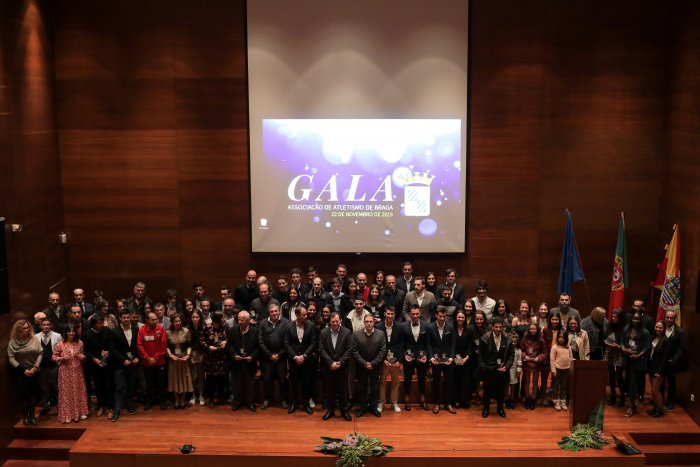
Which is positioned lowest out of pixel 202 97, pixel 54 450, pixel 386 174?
pixel 54 450

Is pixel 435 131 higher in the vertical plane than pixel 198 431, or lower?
higher

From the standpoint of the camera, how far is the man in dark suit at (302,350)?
32.1 ft

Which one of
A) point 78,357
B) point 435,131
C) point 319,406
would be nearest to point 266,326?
point 319,406

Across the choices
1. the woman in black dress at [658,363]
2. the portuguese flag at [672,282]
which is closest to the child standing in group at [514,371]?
the woman in black dress at [658,363]

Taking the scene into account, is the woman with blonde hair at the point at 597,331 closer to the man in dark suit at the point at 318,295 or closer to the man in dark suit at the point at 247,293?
the man in dark suit at the point at 318,295

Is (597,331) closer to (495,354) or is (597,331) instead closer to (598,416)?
(598,416)

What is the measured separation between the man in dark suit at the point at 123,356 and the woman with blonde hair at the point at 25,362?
85cm

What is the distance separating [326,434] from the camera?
941cm

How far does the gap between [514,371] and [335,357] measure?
2.11 metres

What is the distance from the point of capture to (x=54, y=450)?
9.47 meters

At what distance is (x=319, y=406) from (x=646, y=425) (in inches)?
150

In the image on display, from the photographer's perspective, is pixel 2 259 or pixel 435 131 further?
pixel 435 131

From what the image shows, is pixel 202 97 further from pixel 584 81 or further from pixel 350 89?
pixel 584 81

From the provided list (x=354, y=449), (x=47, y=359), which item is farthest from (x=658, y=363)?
(x=47, y=359)
